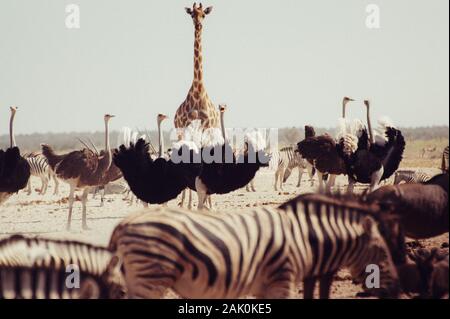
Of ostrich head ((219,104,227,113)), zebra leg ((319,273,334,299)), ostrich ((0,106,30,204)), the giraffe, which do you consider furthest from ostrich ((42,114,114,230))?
zebra leg ((319,273,334,299))

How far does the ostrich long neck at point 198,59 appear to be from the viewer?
19.9 meters

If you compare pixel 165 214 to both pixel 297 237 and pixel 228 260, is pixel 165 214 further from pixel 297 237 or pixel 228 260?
pixel 297 237

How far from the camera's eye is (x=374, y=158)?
45.0ft

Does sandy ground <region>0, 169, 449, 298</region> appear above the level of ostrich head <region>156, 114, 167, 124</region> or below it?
below

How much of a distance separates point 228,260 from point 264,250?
0.97 ft

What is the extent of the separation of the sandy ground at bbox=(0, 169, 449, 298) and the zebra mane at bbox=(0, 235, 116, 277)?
2.16 metres

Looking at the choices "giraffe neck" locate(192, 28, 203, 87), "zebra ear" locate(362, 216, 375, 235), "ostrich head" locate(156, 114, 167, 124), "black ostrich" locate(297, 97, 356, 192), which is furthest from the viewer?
"giraffe neck" locate(192, 28, 203, 87)

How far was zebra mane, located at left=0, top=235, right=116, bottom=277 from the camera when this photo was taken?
5754 mm

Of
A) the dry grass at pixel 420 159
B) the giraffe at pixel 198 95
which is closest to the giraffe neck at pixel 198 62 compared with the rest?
the giraffe at pixel 198 95

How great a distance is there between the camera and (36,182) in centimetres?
2802

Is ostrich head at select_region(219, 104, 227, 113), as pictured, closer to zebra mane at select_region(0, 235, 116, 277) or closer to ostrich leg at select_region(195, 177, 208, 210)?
ostrich leg at select_region(195, 177, 208, 210)

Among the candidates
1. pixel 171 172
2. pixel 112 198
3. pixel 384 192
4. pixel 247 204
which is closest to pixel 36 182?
pixel 112 198

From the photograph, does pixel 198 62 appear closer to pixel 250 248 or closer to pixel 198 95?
pixel 198 95

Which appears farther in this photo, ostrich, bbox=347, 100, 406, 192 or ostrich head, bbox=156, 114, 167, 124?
ostrich head, bbox=156, 114, 167, 124
